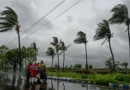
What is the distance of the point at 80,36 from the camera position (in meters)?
58.2

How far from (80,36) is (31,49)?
12.0 m

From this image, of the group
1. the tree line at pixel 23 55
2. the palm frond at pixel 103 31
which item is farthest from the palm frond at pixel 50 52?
the palm frond at pixel 103 31

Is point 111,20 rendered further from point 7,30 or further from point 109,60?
point 109,60

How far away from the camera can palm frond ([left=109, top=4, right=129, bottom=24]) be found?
29.0 meters

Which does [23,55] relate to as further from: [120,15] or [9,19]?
[120,15]

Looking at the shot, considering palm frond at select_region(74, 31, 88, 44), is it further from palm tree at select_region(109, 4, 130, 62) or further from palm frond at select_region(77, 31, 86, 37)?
palm tree at select_region(109, 4, 130, 62)

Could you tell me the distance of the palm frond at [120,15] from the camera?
95.0 feet

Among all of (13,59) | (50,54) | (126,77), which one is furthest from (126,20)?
(50,54)

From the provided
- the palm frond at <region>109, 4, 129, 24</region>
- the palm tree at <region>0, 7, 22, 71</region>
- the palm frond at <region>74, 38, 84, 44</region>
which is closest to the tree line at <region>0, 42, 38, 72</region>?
the palm frond at <region>74, 38, 84, 44</region>

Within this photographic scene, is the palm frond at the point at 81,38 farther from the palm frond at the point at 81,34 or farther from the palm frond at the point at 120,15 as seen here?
the palm frond at the point at 120,15

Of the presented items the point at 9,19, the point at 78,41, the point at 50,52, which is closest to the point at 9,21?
the point at 9,19

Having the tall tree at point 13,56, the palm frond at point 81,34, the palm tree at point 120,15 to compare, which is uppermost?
the palm frond at point 81,34

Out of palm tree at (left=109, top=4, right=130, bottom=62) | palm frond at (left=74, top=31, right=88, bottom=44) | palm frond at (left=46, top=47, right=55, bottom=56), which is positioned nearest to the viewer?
palm tree at (left=109, top=4, right=130, bottom=62)

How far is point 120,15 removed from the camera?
29.2 metres
